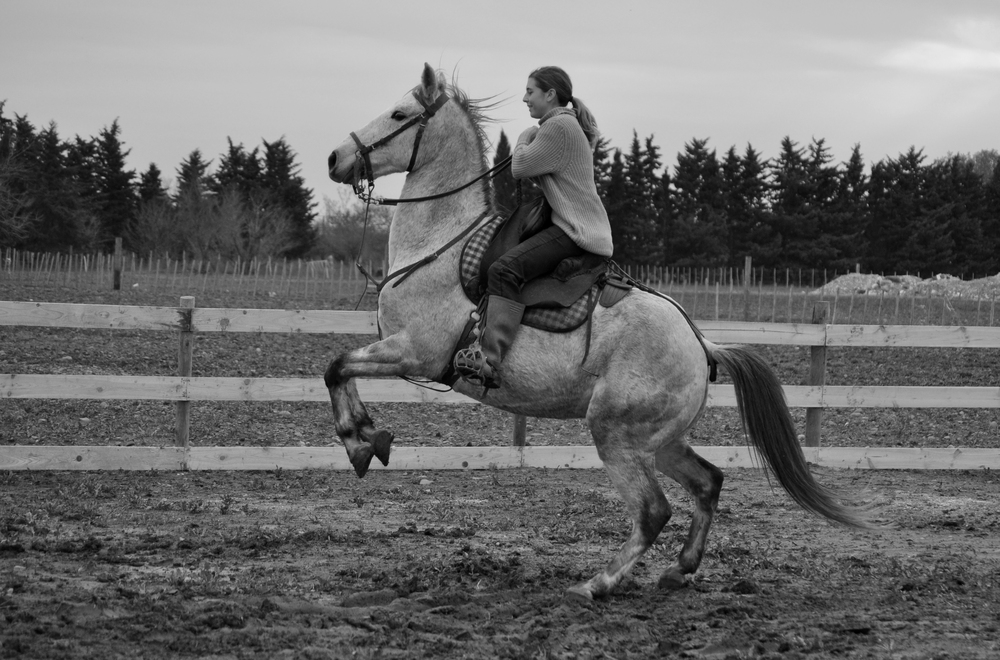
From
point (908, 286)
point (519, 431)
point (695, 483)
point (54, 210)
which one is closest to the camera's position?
point (695, 483)

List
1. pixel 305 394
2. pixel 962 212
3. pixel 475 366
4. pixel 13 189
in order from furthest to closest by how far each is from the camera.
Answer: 1. pixel 962 212
2. pixel 13 189
3. pixel 305 394
4. pixel 475 366

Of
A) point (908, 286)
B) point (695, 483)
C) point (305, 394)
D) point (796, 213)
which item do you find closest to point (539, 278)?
point (695, 483)

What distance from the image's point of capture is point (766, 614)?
4551mm

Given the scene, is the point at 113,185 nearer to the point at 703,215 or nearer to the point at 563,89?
the point at 703,215

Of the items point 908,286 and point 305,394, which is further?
→ point 908,286

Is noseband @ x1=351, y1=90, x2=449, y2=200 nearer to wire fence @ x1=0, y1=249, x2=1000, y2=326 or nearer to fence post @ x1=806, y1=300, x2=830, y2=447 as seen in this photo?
fence post @ x1=806, y1=300, x2=830, y2=447

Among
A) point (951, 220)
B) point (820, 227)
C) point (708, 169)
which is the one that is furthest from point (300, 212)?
point (951, 220)

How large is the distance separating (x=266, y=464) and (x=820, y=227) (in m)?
45.0

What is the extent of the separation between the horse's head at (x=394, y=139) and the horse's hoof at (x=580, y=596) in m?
2.54

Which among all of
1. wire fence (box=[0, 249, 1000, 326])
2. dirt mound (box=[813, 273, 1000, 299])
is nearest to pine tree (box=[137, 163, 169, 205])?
wire fence (box=[0, 249, 1000, 326])

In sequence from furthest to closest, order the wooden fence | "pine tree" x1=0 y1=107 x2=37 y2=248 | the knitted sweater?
"pine tree" x1=0 y1=107 x2=37 y2=248 < the wooden fence < the knitted sweater

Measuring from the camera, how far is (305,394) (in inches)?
347

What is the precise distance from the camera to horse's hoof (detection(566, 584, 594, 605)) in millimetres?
4746

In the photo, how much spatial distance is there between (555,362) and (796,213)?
4657cm
